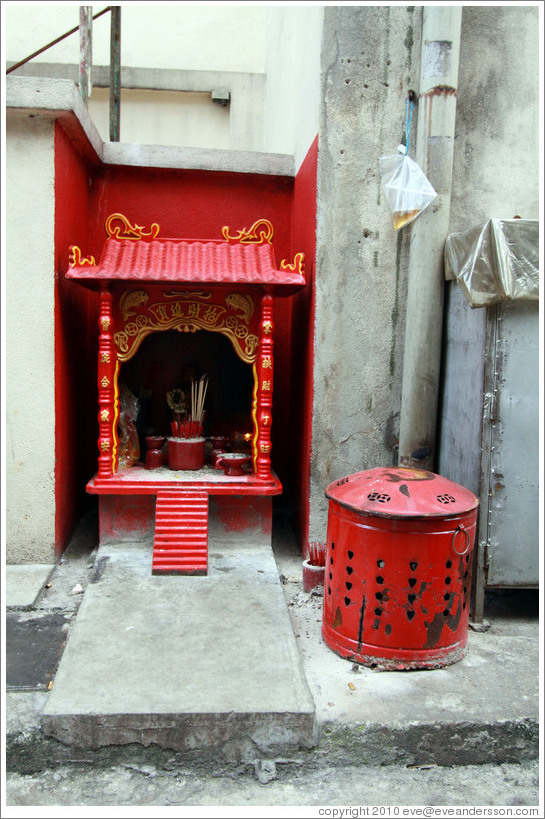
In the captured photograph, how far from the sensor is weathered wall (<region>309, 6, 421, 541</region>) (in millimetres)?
5805

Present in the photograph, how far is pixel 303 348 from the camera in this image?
265 inches

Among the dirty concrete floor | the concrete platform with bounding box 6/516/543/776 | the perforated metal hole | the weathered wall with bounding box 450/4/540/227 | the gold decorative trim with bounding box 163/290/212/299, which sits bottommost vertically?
the dirty concrete floor

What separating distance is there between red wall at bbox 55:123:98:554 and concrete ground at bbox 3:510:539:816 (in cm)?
255

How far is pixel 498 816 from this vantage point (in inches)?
140

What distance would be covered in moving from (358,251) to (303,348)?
3.84ft

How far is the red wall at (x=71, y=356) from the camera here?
20.1 ft

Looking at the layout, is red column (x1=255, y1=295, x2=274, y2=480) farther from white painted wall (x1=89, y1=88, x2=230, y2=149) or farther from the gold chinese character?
white painted wall (x1=89, y1=88, x2=230, y2=149)

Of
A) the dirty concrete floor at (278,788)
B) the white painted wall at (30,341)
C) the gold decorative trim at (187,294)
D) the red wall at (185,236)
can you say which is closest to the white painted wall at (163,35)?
the red wall at (185,236)

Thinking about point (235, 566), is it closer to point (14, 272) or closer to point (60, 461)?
point (60, 461)

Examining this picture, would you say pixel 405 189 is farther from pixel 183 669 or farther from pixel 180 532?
pixel 183 669

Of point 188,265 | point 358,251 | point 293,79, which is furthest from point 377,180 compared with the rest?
point 293,79

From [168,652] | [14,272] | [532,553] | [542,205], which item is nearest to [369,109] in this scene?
[542,205]

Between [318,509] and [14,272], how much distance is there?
328 cm

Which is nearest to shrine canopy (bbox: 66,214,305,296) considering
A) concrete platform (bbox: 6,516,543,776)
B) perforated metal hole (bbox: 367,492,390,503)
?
perforated metal hole (bbox: 367,492,390,503)
